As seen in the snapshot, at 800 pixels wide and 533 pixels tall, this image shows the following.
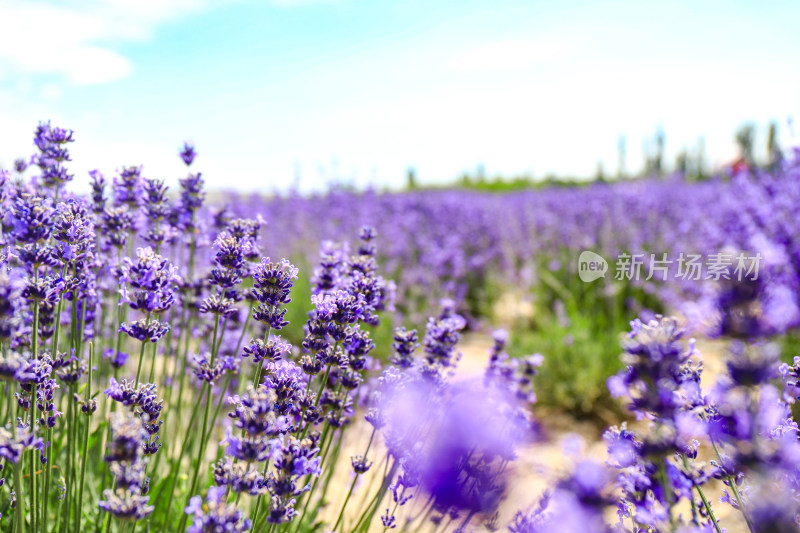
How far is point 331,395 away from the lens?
1759 mm

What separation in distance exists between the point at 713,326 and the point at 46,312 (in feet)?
5.95

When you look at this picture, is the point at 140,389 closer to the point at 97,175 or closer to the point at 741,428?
the point at 97,175

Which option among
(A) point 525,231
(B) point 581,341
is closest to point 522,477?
(B) point 581,341

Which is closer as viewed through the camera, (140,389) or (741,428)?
(741,428)

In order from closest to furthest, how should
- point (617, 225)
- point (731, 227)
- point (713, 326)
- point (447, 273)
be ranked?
1. point (713, 326)
2. point (731, 227)
3. point (447, 273)
4. point (617, 225)

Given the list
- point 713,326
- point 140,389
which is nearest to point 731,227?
point 713,326

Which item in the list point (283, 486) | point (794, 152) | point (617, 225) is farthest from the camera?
point (617, 225)

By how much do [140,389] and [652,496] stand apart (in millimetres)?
1379

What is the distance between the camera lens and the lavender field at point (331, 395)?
941mm

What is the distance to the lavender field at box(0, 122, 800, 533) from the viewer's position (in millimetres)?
941

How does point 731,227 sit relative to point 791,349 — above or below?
above

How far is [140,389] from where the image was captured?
146 centimetres

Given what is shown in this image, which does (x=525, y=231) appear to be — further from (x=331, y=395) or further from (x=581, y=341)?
(x=331, y=395)

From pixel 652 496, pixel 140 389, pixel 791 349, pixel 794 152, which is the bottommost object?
pixel 791 349
